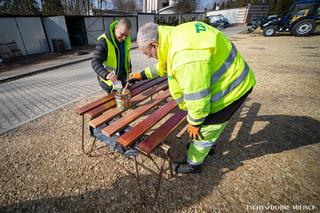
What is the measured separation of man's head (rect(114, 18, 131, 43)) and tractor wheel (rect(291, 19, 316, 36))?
1660 cm

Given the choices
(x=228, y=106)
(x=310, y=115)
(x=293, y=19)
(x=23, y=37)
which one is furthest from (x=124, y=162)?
(x=293, y=19)

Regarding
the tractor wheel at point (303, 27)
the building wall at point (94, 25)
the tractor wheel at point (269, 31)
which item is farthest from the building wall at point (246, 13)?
the building wall at point (94, 25)

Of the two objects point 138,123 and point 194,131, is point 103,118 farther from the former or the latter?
point 194,131

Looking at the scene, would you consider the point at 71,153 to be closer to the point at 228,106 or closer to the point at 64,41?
the point at 228,106

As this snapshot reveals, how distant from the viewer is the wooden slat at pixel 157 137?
1522 millimetres

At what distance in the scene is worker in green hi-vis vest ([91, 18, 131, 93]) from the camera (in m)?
2.30

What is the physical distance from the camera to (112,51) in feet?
8.11

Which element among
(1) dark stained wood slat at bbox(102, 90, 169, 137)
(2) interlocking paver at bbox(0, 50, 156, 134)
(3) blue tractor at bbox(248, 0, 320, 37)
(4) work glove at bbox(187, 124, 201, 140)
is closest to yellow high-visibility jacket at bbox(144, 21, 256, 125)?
(4) work glove at bbox(187, 124, 201, 140)

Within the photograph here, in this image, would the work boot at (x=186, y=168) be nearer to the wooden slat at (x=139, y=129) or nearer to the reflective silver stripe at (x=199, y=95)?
the wooden slat at (x=139, y=129)

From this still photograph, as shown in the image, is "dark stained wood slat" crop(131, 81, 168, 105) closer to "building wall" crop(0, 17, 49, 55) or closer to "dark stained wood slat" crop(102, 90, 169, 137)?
"dark stained wood slat" crop(102, 90, 169, 137)

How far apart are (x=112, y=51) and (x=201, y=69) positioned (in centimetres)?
179

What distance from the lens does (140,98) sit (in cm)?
245

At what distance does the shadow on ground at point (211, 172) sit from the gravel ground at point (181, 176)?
0.01 meters

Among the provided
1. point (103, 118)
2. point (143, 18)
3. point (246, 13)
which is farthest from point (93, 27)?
point (246, 13)
